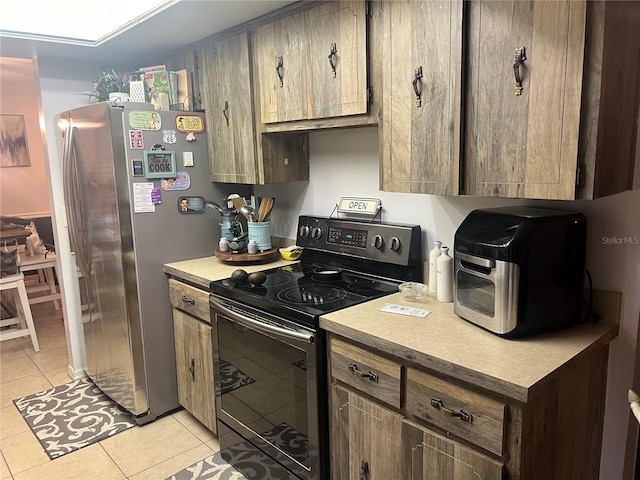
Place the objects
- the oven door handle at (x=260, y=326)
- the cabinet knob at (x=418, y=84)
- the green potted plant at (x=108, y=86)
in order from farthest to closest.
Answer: the green potted plant at (x=108, y=86) → the oven door handle at (x=260, y=326) → the cabinet knob at (x=418, y=84)

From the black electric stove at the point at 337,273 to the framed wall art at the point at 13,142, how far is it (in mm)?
4876

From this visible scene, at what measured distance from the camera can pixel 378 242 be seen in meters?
2.17

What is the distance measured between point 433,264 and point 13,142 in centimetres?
578

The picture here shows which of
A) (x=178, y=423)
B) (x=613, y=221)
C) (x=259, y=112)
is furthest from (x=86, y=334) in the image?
(x=613, y=221)

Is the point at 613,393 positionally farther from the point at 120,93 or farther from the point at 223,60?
the point at 120,93

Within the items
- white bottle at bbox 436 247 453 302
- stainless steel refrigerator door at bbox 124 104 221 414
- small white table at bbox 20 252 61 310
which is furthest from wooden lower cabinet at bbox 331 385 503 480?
small white table at bbox 20 252 61 310

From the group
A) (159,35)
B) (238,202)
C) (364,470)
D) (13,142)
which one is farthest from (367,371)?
(13,142)

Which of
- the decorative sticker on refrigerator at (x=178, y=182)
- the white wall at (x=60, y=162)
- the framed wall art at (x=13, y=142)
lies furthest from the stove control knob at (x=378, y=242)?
the framed wall art at (x=13, y=142)

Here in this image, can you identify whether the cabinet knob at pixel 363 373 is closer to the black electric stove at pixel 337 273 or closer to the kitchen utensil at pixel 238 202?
the black electric stove at pixel 337 273

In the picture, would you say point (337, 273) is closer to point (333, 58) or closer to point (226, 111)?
point (333, 58)

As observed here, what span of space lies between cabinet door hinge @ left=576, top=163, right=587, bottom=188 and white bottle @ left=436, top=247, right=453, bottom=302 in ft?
2.01

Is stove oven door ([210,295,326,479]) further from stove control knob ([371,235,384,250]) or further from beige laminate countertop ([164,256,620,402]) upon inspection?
stove control knob ([371,235,384,250])

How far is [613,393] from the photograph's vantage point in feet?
5.31

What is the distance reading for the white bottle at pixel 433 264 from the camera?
75.4 inches
